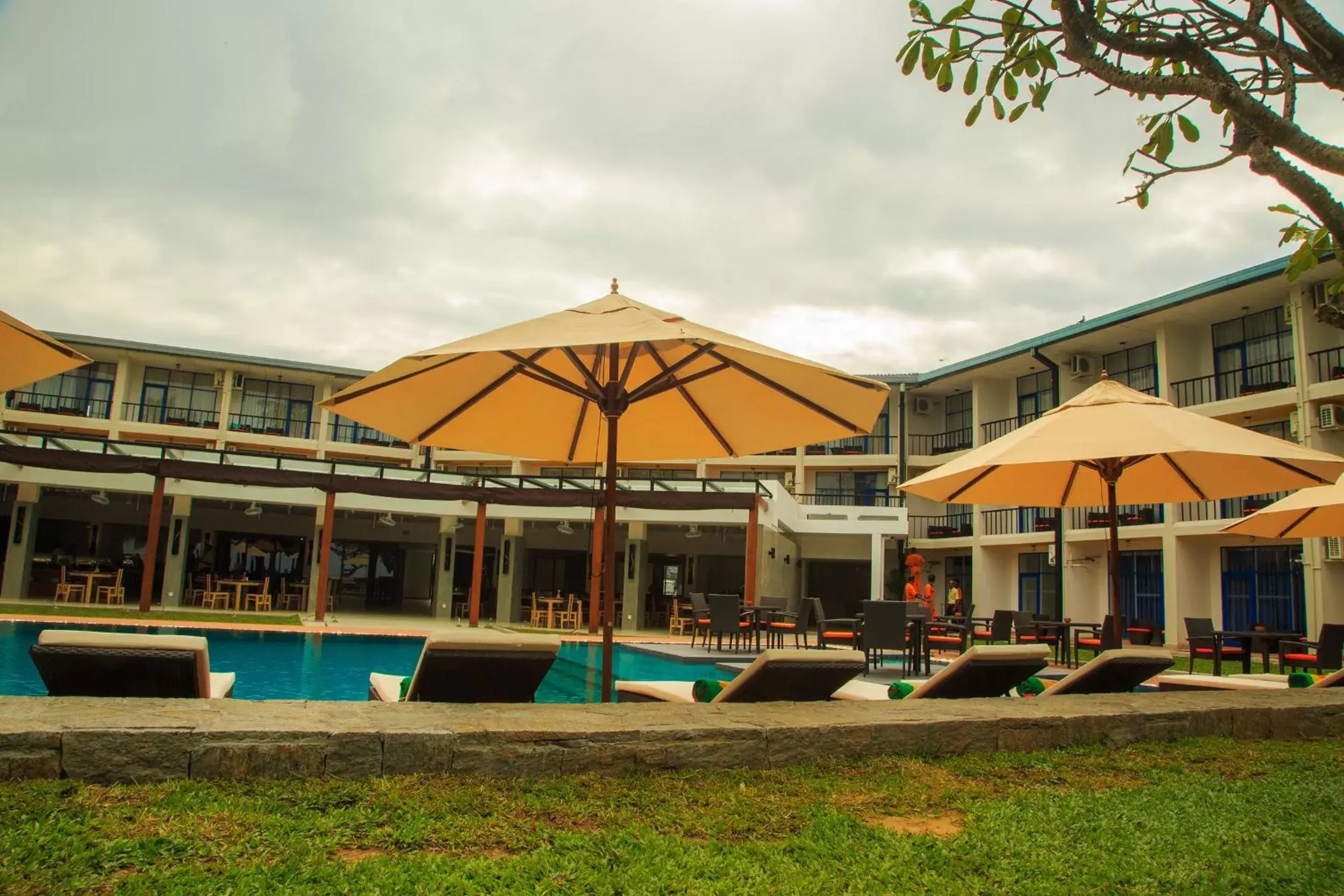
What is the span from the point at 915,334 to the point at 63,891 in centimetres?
4721

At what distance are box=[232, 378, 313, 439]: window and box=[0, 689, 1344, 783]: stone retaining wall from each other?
2945 cm

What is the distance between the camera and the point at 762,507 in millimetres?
19484

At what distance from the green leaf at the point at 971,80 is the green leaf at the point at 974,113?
8cm

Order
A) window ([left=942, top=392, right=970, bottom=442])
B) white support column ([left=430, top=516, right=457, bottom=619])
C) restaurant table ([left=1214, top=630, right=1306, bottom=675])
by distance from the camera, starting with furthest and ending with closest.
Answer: window ([left=942, top=392, right=970, bottom=442]), white support column ([left=430, top=516, right=457, bottom=619]), restaurant table ([left=1214, top=630, right=1306, bottom=675])

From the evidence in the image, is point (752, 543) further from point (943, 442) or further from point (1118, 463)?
point (943, 442)

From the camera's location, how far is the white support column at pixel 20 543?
66.7ft

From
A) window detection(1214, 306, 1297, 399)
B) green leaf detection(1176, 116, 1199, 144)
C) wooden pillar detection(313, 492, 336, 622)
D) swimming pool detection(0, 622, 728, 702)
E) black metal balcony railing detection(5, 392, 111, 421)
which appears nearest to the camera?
green leaf detection(1176, 116, 1199, 144)

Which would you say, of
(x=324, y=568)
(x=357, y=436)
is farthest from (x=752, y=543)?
(x=357, y=436)

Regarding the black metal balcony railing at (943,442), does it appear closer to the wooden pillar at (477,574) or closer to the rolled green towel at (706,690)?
the wooden pillar at (477,574)

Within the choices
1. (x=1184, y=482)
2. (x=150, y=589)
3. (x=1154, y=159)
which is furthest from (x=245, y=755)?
(x=150, y=589)

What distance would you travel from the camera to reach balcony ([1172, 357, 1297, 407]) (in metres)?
18.6

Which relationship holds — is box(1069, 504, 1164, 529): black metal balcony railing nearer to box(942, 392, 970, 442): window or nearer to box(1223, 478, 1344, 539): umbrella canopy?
box(942, 392, 970, 442): window

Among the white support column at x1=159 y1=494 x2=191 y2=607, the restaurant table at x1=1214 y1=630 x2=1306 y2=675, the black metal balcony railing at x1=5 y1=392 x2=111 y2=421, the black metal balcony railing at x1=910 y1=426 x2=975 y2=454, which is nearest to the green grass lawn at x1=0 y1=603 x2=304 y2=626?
the white support column at x1=159 y1=494 x2=191 y2=607

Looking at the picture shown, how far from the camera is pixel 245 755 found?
107 inches
